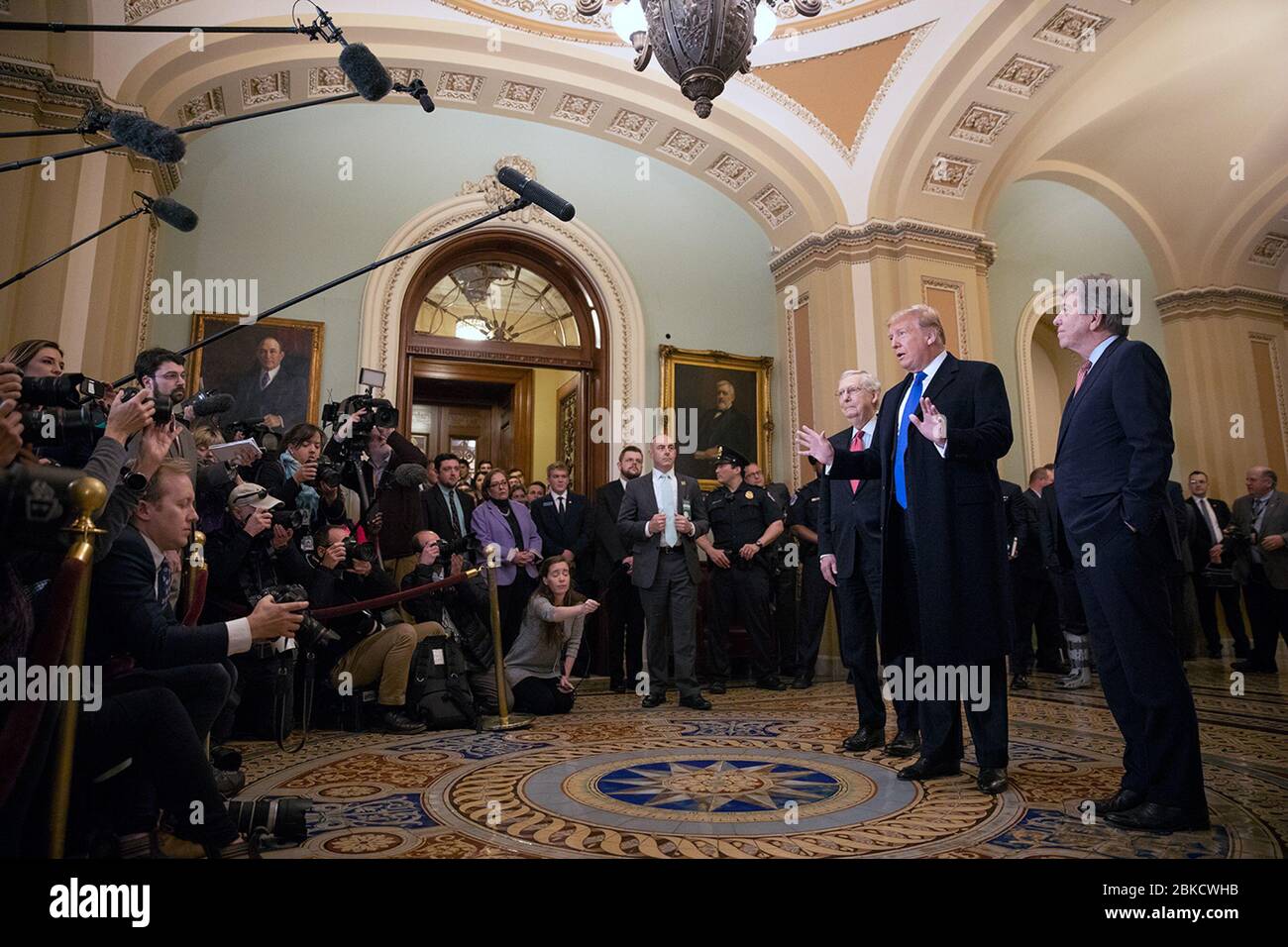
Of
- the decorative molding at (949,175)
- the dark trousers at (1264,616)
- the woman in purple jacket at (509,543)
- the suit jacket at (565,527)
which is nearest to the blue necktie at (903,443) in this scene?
the woman in purple jacket at (509,543)

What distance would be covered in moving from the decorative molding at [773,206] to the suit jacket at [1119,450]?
5.53 m

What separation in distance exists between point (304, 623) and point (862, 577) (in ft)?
7.15

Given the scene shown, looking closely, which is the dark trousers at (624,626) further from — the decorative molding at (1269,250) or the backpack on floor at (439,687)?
the decorative molding at (1269,250)

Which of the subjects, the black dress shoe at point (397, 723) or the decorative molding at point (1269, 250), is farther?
the decorative molding at point (1269, 250)

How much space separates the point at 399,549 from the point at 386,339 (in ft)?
8.57

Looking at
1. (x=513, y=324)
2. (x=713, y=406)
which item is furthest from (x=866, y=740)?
(x=513, y=324)

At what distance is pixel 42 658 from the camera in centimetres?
138

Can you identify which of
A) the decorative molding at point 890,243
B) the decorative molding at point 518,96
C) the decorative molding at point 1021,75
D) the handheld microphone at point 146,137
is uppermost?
the decorative molding at point 518,96

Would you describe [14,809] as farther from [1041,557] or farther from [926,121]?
[926,121]

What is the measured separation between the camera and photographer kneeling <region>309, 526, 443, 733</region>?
3920mm

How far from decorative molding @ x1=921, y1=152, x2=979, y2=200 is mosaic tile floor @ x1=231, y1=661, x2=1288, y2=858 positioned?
16.1 feet

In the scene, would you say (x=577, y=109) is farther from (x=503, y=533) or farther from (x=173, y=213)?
(x=173, y=213)

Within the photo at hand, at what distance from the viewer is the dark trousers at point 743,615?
577 cm

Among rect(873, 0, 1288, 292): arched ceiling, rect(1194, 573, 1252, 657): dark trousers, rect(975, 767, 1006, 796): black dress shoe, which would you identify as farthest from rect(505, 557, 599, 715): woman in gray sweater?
rect(1194, 573, 1252, 657): dark trousers
